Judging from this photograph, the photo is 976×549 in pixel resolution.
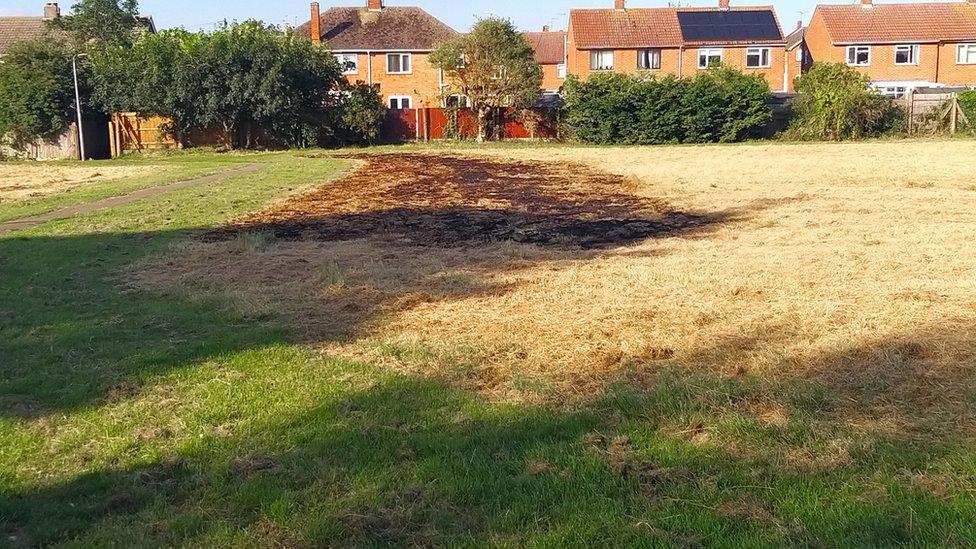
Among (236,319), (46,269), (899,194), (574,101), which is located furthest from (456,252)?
(574,101)

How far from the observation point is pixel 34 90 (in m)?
37.6

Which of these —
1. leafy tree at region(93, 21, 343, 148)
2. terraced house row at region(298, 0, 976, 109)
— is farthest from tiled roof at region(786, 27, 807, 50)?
leafy tree at region(93, 21, 343, 148)

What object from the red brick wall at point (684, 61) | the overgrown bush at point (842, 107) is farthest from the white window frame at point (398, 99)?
the overgrown bush at point (842, 107)

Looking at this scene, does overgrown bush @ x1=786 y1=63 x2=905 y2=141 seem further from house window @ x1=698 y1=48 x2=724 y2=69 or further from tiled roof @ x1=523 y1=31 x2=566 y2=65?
tiled roof @ x1=523 y1=31 x2=566 y2=65

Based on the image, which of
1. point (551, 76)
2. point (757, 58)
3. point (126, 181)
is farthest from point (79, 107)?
point (551, 76)

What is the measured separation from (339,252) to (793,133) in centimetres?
3469

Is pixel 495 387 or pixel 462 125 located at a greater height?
pixel 462 125

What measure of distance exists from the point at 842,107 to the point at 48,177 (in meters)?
32.3

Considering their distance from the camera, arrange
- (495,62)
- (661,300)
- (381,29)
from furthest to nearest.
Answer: (381,29) → (495,62) → (661,300)

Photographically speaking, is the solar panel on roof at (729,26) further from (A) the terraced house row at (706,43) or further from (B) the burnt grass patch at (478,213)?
(B) the burnt grass patch at (478,213)

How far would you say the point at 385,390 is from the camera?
18.5 feet

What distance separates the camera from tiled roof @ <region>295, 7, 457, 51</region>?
55.6 meters

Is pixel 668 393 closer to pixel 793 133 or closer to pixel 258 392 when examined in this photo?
pixel 258 392

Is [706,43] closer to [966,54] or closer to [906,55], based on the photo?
[906,55]
